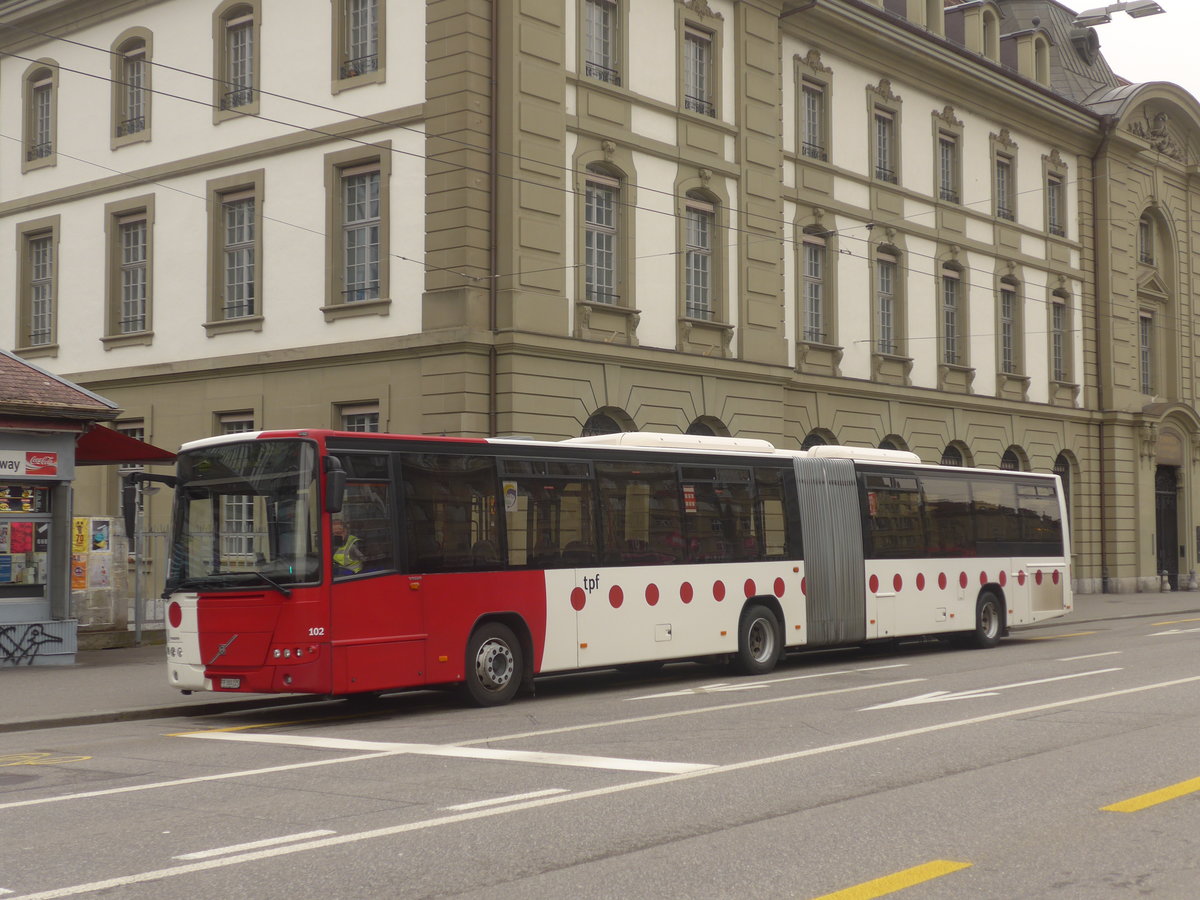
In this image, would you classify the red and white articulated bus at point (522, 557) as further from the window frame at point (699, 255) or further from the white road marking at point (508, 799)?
the window frame at point (699, 255)

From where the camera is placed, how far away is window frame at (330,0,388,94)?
2605 centimetres

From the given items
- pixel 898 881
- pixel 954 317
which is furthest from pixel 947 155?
pixel 898 881

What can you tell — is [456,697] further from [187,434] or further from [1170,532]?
[1170,532]

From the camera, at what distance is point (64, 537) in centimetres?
2028

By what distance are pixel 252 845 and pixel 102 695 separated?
31.5 ft

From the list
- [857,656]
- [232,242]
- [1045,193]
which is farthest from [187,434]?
[1045,193]

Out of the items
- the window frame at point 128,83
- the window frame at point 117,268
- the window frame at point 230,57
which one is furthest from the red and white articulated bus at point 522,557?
the window frame at point 128,83

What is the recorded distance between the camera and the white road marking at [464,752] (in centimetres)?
1048

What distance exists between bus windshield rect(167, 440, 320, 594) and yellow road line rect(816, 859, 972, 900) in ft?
26.8

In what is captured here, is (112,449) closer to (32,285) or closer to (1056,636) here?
(32,285)

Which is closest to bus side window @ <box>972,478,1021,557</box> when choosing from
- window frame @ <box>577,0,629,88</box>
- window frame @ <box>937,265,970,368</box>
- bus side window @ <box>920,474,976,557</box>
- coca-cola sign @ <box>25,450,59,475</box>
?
bus side window @ <box>920,474,976,557</box>

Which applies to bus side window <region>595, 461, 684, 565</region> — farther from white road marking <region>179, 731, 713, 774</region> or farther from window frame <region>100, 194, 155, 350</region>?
window frame <region>100, 194, 155, 350</region>

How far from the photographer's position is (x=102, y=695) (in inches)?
656

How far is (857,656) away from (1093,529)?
2216cm
